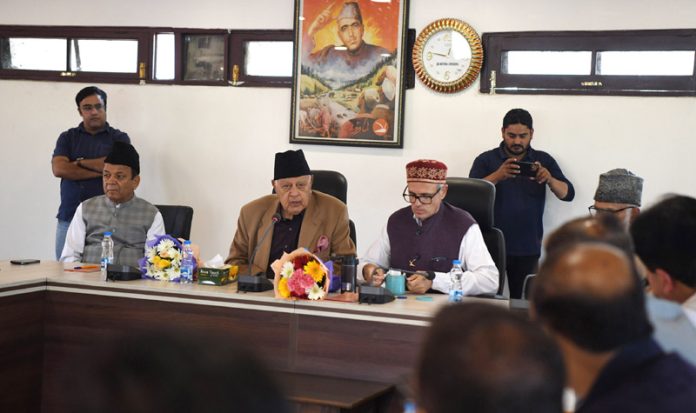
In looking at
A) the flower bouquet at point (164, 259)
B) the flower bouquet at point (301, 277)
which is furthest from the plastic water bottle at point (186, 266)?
the flower bouquet at point (301, 277)

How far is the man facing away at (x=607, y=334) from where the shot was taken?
1245 millimetres

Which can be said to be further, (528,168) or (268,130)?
(268,130)

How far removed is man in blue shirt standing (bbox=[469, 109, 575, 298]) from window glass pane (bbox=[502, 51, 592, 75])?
0.40m

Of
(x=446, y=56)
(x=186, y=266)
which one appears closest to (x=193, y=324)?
(x=186, y=266)

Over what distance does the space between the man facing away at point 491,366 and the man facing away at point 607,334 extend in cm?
26

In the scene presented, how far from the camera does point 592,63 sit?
5.07 m

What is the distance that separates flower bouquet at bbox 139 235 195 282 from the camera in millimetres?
3617

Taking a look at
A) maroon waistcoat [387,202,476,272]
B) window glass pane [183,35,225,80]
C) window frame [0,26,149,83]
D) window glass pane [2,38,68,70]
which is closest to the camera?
maroon waistcoat [387,202,476,272]

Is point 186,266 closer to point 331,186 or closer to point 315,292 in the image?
point 315,292

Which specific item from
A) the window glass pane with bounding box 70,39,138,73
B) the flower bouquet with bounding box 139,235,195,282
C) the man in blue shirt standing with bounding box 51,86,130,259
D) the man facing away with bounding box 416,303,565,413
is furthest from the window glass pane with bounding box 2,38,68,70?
the man facing away with bounding box 416,303,565,413

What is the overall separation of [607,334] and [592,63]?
4.08 metres

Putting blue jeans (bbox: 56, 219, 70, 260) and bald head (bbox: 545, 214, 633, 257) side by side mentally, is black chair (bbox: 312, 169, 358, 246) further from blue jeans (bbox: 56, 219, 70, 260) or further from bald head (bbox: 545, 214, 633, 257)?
bald head (bbox: 545, 214, 633, 257)

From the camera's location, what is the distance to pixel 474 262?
383 cm

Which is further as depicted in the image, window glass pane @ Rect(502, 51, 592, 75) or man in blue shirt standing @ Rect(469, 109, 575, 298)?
window glass pane @ Rect(502, 51, 592, 75)
